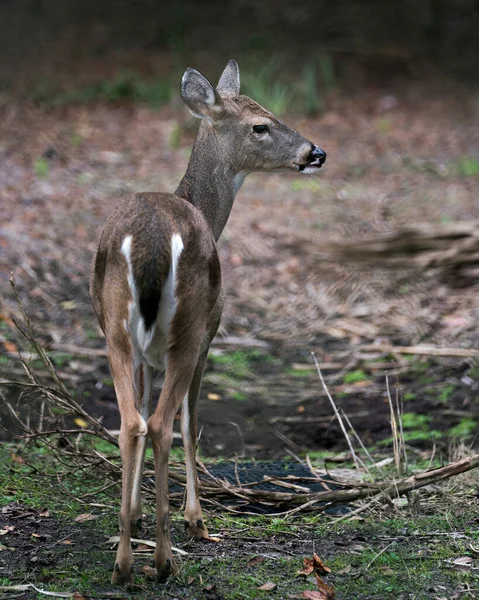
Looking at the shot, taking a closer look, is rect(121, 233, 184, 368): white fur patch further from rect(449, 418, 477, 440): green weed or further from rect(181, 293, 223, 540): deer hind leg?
rect(449, 418, 477, 440): green weed

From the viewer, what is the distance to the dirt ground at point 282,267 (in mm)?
7383

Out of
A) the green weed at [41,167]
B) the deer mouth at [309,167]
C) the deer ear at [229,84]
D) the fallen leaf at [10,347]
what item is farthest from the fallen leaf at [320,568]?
the green weed at [41,167]

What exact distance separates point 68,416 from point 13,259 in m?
2.88

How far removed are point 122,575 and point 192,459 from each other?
987mm

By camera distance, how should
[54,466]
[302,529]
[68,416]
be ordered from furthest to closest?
[68,416] → [54,466] → [302,529]

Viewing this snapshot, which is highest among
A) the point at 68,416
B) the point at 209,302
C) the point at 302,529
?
the point at 209,302

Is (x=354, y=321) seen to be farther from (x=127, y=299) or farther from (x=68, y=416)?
(x=127, y=299)

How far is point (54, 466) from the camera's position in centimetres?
561

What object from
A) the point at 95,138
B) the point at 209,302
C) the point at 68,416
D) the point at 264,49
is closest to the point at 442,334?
the point at 68,416

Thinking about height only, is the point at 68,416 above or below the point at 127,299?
below

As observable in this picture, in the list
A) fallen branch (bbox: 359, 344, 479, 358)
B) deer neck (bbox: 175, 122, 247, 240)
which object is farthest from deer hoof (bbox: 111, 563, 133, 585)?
fallen branch (bbox: 359, 344, 479, 358)

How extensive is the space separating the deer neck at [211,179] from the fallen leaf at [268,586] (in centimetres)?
206

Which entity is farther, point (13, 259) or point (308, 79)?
point (308, 79)

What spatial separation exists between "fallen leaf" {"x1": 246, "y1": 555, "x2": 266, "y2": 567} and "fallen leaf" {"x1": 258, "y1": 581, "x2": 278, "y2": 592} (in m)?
0.23
